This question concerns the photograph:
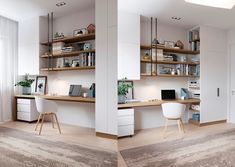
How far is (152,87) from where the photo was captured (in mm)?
4254

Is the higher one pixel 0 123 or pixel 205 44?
pixel 205 44

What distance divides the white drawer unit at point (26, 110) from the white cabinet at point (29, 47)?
2.29ft

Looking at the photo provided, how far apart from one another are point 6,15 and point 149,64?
351cm

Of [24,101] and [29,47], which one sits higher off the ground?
[29,47]

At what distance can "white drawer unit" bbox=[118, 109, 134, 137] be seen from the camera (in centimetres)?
335

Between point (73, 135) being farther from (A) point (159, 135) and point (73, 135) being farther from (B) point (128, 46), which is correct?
(B) point (128, 46)

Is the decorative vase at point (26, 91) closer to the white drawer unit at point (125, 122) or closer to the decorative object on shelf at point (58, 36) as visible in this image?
the decorative object on shelf at point (58, 36)

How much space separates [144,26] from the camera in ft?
13.6

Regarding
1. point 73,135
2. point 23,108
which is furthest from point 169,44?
point 23,108

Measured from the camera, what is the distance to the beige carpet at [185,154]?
2.37m

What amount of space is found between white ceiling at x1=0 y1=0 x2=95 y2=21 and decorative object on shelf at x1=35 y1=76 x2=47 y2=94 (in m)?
1.48

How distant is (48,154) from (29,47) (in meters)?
3.08

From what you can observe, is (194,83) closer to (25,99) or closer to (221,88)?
(221,88)

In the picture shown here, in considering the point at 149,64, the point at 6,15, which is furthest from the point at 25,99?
the point at 149,64
